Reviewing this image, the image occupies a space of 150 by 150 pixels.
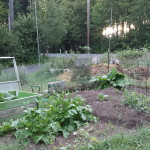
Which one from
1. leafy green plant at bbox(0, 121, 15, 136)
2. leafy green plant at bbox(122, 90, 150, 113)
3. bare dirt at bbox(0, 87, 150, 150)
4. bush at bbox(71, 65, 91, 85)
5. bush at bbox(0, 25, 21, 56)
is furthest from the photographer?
bush at bbox(0, 25, 21, 56)

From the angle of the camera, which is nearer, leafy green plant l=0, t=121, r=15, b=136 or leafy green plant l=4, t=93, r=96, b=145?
leafy green plant l=4, t=93, r=96, b=145

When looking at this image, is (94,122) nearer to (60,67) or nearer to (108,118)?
(108,118)

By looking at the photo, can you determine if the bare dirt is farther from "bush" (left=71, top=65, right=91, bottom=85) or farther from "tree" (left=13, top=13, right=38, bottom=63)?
"tree" (left=13, top=13, right=38, bottom=63)

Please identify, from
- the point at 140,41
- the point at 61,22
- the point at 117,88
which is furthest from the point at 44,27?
the point at 117,88

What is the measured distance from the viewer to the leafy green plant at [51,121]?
375 cm

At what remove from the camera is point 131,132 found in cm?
404

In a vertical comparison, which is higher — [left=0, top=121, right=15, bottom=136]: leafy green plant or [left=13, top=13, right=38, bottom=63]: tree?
[left=13, top=13, right=38, bottom=63]: tree

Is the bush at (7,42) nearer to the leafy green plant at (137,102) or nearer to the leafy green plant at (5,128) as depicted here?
the leafy green plant at (137,102)

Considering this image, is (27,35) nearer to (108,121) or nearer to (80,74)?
(80,74)

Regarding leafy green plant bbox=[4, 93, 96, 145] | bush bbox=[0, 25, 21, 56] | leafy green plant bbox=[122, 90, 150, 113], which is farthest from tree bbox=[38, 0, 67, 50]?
leafy green plant bbox=[4, 93, 96, 145]

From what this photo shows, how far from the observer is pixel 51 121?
402 centimetres

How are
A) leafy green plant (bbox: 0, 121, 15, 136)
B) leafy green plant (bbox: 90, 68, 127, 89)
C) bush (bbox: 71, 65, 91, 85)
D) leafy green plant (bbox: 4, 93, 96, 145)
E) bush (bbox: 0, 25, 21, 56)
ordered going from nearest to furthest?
leafy green plant (bbox: 4, 93, 96, 145) → leafy green plant (bbox: 0, 121, 15, 136) → leafy green plant (bbox: 90, 68, 127, 89) → bush (bbox: 71, 65, 91, 85) → bush (bbox: 0, 25, 21, 56)

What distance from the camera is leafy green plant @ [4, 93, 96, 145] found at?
3.75 metres

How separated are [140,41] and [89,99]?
3210 centimetres
